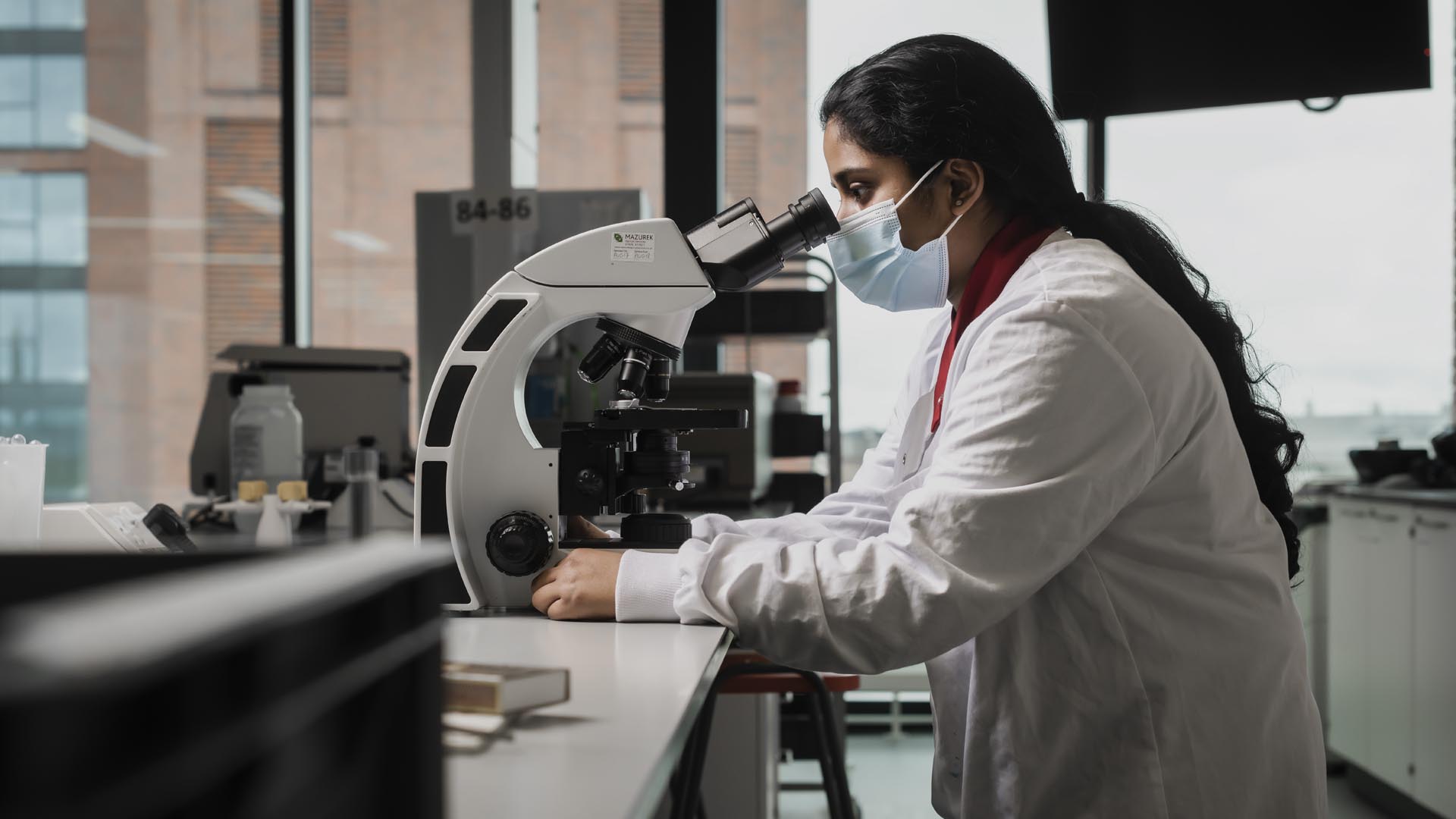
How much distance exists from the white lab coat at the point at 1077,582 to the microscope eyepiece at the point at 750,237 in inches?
8.7

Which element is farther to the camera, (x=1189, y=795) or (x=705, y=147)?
(x=705, y=147)

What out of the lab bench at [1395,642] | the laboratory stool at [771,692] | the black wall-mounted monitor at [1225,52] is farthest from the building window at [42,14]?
the lab bench at [1395,642]

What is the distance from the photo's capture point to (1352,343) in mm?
3553

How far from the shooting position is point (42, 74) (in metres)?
3.56

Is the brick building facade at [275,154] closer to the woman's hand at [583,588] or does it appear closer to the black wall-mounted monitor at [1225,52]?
the black wall-mounted monitor at [1225,52]

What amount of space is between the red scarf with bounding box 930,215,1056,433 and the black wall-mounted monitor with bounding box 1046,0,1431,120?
6.68 feet

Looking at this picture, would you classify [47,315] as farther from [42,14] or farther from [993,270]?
[993,270]

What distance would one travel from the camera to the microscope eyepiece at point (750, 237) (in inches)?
47.0

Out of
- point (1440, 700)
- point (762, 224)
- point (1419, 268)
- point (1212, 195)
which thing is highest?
point (1212, 195)

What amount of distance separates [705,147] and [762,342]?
88cm

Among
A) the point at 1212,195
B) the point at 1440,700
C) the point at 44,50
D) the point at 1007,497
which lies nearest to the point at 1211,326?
the point at 1007,497

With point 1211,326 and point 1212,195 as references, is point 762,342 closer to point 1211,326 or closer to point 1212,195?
point 1212,195

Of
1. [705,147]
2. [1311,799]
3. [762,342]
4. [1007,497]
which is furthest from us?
[705,147]

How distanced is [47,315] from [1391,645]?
14.0ft
